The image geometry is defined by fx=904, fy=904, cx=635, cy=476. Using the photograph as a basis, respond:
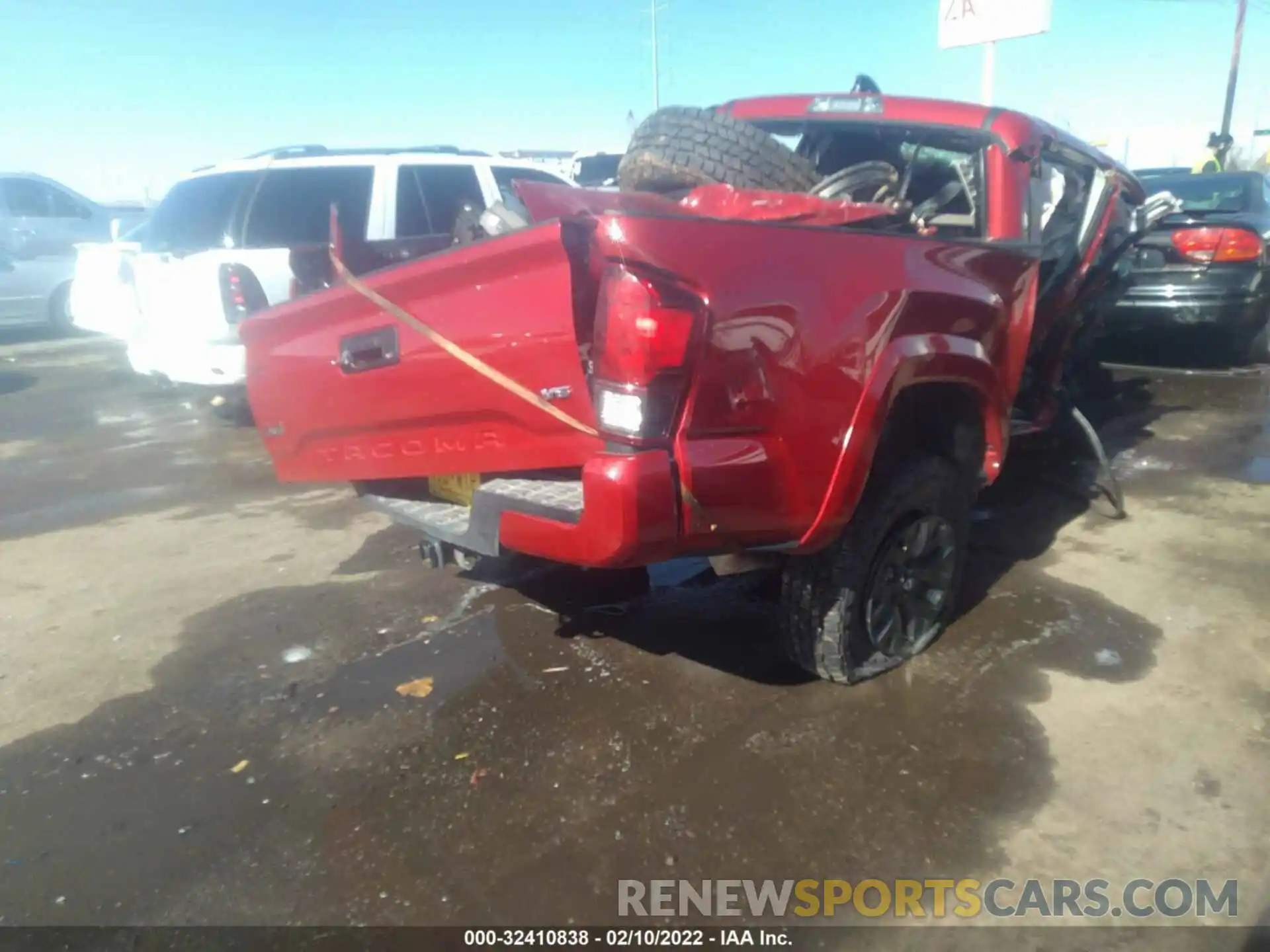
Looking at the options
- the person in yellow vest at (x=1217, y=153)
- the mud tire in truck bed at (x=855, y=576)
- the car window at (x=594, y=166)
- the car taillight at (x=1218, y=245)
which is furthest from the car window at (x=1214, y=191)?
the car window at (x=594, y=166)

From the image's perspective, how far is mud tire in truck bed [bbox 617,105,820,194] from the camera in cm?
324

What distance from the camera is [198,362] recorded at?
6.36m

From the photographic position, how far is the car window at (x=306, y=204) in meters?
6.26

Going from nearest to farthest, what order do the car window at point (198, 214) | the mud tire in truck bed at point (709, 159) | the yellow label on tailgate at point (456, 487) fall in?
the yellow label on tailgate at point (456, 487) → the mud tire in truck bed at point (709, 159) → the car window at point (198, 214)

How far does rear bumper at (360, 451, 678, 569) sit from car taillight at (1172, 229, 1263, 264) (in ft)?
22.0

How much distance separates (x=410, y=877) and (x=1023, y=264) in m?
2.89

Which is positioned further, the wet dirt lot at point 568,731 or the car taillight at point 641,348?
the wet dirt lot at point 568,731

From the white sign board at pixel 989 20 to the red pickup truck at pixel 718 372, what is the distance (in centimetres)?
612

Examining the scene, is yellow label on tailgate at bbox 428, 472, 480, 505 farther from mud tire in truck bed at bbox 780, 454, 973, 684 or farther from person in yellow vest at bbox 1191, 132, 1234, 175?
person in yellow vest at bbox 1191, 132, 1234, 175

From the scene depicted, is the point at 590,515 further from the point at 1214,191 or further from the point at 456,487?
the point at 1214,191

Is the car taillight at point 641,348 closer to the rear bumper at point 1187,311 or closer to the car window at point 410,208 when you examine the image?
the car window at point 410,208

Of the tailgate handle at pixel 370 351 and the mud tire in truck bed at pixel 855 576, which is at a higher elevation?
the tailgate handle at pixel 370 351

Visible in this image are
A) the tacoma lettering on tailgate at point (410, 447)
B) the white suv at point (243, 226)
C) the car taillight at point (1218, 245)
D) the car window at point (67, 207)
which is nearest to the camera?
the tacoma lettering on tailgate at point (410, 447)

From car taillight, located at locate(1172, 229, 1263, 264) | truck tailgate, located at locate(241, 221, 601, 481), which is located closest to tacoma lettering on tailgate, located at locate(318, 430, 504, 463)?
truck tailgate, located at locate(241, 221, 601, 481)
